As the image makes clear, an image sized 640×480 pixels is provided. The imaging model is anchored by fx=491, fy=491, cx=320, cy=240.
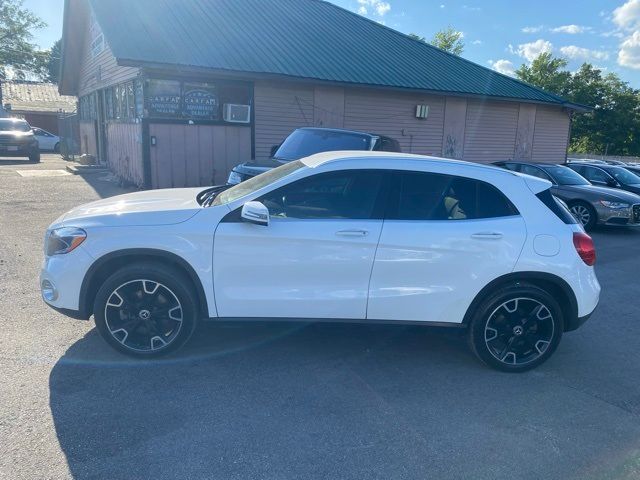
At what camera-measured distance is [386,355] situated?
4.28m

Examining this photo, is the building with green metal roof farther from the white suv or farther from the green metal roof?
the white suv

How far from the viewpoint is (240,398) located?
347 centimetres

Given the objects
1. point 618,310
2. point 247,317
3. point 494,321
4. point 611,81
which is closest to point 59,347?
point 247,317

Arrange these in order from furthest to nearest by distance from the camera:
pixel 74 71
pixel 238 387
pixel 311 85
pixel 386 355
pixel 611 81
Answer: pixel 611 81, pixel 74 71, pixel 311 85, pixel 386 355, pixel 238 387

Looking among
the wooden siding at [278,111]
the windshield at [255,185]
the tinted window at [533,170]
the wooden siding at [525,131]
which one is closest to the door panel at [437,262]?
the windshield at [255,185]

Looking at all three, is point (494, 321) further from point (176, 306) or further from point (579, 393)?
point (176, 306)

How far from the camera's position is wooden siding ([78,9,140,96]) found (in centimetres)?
1368

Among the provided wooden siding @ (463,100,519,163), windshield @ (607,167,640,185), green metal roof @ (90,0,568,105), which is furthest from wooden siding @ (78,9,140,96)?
windshield @ (607,167,640,185)

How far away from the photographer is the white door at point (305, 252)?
3758 millimetres

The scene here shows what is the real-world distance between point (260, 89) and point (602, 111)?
44.2m

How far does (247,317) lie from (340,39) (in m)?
15.0

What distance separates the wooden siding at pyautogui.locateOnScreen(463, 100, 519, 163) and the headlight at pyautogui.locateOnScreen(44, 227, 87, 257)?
16.4 m

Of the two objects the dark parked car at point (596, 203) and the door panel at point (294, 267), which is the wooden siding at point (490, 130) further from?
the door panel at point (294, 267)

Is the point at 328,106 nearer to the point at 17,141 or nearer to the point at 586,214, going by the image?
the point at 586,214
